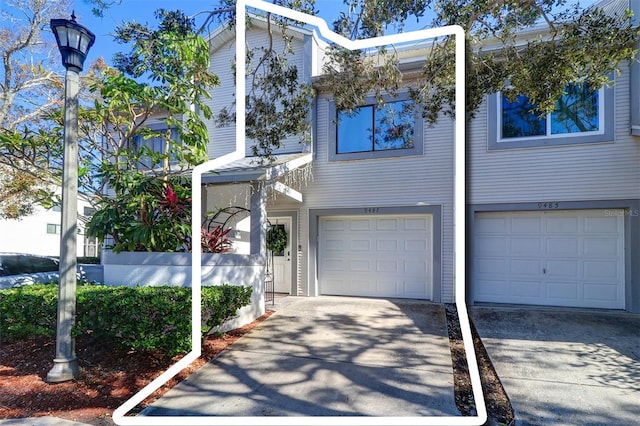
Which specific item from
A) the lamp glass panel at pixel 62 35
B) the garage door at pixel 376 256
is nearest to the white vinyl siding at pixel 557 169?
the garage door at pixel 376 256

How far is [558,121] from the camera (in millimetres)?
7047

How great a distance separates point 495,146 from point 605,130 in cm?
192

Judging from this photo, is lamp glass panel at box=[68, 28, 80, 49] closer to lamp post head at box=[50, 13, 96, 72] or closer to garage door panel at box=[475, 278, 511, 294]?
lamp post head at box=[50, 13, 96, 72]

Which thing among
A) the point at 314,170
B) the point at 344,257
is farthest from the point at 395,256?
the point at 314,170

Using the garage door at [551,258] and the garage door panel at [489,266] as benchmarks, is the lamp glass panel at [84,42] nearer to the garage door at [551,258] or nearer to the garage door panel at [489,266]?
the garage door at [551,258]

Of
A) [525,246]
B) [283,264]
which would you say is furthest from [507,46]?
[283,264]

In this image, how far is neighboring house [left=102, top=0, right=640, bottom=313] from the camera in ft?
22.0

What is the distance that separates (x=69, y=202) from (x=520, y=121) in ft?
26.0

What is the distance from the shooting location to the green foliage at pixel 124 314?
400 cm

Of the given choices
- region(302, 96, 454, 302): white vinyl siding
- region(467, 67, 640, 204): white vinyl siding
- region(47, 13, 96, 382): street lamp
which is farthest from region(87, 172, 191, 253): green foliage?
region(467, 67, 640, 204): white vinyl siding

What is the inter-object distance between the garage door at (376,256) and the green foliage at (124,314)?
4190 mm

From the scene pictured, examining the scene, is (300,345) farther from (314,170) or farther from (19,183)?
(19,183)

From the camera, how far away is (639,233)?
21.3 feet

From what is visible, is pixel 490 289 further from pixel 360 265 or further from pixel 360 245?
pixel 360 245
